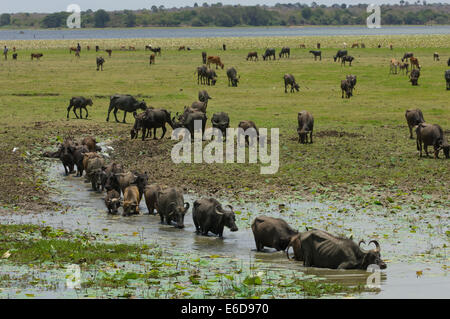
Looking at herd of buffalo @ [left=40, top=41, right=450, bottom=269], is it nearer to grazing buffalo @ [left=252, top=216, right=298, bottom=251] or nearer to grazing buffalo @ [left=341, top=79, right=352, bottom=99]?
grazing buffalo @ [left=252, top=216, right=298, bottom=251]

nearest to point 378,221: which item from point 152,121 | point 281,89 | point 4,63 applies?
point 152,121

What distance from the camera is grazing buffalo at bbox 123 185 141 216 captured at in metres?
17.5

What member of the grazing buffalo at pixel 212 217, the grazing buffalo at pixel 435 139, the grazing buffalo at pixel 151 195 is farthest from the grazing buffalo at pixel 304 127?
the grazing buffalo at pixel 212 217

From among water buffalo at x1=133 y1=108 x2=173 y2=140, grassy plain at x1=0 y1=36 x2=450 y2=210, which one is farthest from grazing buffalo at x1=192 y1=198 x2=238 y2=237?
water buffalo at x1=133 y1=108 x2=173 y2=140

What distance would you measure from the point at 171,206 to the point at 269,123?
14.5 meters

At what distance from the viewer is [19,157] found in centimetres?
2409

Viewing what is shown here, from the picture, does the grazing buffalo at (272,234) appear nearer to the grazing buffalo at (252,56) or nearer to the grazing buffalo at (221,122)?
the grazing buffalo at (221,122)

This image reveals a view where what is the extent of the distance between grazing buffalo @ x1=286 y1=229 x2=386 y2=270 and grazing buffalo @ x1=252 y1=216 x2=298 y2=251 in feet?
3.45

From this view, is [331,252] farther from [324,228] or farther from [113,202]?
[113,202]

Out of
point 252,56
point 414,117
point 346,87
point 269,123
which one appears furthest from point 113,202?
point 252,56

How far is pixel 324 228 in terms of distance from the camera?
15.9 metres
